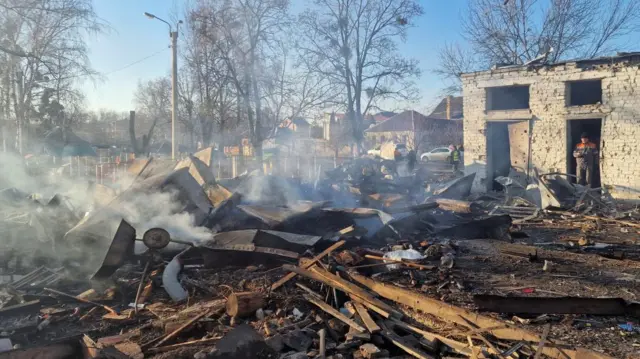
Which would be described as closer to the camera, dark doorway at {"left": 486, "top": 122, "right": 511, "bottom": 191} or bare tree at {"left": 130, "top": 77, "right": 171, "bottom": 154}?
dark doorway at {"left": 486, "top": 122, "right": 511, "bottom": 191}

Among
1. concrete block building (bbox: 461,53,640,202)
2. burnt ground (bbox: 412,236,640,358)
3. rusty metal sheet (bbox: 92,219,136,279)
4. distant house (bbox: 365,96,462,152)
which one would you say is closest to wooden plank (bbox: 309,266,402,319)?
burnt ground (bbox: 412,236,640,358)

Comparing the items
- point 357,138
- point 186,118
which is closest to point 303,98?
point 357,138

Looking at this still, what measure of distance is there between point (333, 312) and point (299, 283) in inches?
37.2

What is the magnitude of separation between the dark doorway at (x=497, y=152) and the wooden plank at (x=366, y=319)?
1325 centimetres

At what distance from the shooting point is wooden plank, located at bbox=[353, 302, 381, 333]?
3.92 metres

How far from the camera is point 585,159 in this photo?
43.7 ft

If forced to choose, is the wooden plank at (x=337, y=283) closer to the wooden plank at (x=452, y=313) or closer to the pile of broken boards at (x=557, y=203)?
the wooden plank at (x=452, y=313)

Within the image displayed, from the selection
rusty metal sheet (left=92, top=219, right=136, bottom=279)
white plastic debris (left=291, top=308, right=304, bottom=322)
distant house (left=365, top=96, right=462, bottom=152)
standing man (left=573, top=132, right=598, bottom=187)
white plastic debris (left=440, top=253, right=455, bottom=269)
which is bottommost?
white plastic debris (left=291, top=308, right=304, bottom=322)

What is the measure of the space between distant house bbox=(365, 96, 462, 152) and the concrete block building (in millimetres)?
14522

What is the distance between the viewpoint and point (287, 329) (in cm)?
414

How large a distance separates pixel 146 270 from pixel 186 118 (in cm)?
2381

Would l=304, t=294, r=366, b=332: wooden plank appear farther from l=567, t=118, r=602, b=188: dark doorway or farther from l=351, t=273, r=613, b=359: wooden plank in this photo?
l=567, t=118, r=602, b=188: dark doorway

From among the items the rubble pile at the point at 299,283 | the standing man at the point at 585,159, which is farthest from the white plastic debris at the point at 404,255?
the standing man at the point at 585,159

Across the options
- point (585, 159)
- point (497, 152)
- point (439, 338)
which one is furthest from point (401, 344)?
point (497, 152)
